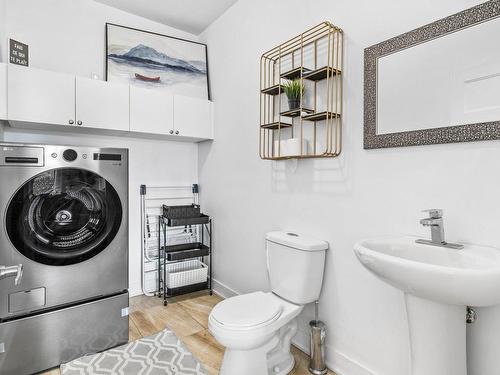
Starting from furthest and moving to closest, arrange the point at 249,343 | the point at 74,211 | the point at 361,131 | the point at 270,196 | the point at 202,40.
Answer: the point at 202,40, the point at 270,196, the point at 74,211, the point at 361,131, the point at 249,343

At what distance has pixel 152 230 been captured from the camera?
2.96 metres

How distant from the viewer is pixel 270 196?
2.27 meters

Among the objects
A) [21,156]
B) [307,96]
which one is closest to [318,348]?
[307,96]

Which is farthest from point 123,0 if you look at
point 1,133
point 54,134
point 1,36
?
point 1,133

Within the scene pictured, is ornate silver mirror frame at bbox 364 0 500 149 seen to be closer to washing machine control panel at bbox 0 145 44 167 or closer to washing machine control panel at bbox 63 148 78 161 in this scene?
washing machine control panel at bbox 63 148 78 161

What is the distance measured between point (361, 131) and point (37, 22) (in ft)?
8.66

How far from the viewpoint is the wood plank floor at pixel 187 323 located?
190 cm

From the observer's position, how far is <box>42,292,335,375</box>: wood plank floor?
1.90m

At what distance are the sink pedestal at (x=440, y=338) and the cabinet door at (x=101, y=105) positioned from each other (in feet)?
7.80

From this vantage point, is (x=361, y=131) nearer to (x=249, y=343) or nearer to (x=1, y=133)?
(x=249, y=343)

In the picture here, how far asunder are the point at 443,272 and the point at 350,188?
0.80m

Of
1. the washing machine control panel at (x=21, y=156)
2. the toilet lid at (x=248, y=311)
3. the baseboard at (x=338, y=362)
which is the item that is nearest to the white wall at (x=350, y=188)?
the baseboard at (x=338, y=362)

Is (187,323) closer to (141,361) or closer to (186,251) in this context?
(141,361)

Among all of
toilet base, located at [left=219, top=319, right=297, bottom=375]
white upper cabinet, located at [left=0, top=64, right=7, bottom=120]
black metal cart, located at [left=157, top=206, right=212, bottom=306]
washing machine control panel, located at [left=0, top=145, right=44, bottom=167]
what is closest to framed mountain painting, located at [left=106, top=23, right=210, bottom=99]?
white upper cabinet, located at [left=0, top=64, right=7, bottom=120]
